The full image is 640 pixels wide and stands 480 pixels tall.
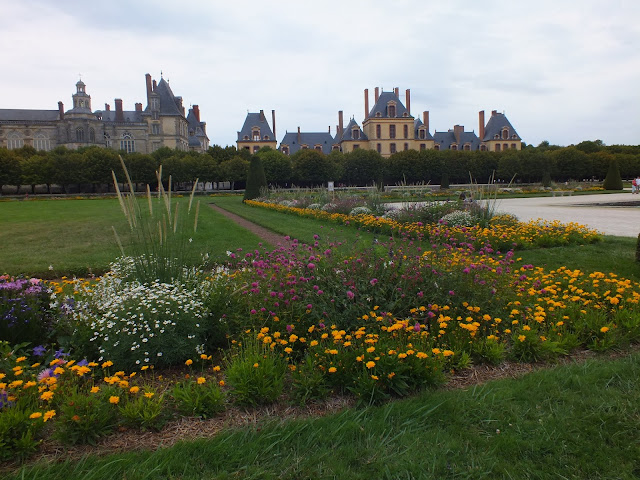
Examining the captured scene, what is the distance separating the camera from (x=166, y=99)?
212ft

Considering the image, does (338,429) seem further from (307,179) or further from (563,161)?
(563,161)

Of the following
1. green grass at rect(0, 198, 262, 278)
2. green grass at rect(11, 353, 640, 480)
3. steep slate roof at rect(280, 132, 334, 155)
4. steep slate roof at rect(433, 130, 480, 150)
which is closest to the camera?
green grass at rect(11, 353, 640, 480)

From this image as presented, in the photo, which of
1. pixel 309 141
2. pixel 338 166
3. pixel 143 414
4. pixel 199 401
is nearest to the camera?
pixel 143 414

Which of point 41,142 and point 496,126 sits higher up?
point 496,126

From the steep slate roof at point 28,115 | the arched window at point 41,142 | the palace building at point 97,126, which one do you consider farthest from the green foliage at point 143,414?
the steep slate roof at point 28,115

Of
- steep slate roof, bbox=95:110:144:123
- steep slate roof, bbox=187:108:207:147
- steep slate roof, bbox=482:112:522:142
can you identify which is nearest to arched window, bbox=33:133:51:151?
steep slate roof, bbox=95:110:144:123

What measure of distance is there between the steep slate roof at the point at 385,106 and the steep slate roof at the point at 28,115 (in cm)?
4709

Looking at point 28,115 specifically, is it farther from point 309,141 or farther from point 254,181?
point 254,181

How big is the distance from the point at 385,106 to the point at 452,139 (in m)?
12.2

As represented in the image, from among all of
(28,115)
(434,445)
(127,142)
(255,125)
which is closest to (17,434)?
(434,445)

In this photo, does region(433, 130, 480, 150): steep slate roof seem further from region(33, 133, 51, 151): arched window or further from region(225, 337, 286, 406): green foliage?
region(225, 337, 286, 406): green foliage

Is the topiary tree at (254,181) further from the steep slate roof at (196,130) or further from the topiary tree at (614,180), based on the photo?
the steep slate roof at (196,130)

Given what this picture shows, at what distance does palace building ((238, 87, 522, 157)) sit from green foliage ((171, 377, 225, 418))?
57.9 m

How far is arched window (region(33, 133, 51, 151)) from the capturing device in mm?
64000
